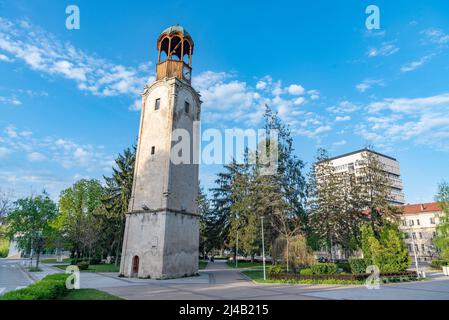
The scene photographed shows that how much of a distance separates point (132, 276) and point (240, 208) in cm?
1750

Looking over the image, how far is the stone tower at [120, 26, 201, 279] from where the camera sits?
24.6 metres

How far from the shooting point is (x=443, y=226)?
29.4 m

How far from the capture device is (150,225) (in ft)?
82.8

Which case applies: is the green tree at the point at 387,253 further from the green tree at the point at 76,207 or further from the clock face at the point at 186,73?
the green tree at the point at 76,207

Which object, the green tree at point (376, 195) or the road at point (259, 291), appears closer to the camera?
the road at point (259, 291)

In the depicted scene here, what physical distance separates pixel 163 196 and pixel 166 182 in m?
1.33

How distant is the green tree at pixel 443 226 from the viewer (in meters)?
28.8

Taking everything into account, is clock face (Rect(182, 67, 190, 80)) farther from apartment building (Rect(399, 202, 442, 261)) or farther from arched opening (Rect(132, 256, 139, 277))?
apartment building (Rect(399, 202, 442, 261))

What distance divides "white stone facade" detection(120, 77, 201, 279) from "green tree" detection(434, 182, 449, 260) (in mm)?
25788

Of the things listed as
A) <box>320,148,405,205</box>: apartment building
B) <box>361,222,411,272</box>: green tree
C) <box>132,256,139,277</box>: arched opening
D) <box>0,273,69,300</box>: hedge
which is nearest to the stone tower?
<box>132,256,139,277</box>: arched opening

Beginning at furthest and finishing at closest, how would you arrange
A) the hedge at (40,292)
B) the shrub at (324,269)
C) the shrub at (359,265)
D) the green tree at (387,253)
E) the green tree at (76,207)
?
the green tree at (76,207), the green tree at (387,253), the shrub at (359,265), the shrub at (324,269), the hedge at (40,292)

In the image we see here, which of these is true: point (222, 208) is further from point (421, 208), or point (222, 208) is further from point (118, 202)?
point (421, 208)

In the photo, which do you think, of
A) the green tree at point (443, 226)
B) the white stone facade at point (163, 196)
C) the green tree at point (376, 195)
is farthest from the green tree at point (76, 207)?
the green tree at point (443, 226)
